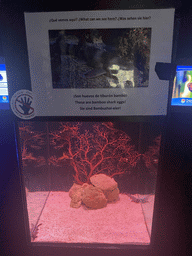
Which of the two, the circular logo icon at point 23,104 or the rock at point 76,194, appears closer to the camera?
the circular logo icon at point 23,104

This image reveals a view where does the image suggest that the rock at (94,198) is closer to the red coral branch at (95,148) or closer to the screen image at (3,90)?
the red coral branch at (95,148)

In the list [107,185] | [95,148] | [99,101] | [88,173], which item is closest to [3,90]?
[99,101]

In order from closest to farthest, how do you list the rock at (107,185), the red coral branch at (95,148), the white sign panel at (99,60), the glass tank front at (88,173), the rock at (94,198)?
the white sign panel at (99,60)
the glass tank front at (88,173)
the red coral branch at (95,148)
the rock at (94,198)
the rock at (107,185)

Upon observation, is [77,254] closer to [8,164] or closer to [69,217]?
[69,217]

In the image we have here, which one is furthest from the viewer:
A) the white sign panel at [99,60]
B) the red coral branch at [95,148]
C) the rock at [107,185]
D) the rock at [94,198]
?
the rock at [107,185]

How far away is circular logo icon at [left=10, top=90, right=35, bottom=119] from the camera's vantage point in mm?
1340

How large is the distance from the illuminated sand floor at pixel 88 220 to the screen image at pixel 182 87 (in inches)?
43.1

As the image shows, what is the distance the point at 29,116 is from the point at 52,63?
0.49 m

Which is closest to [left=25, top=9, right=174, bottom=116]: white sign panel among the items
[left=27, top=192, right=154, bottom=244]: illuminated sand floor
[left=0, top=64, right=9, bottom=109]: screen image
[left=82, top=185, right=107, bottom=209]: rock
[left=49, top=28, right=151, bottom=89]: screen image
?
[left=49, top=28, right=151, bottom=89]: screen image

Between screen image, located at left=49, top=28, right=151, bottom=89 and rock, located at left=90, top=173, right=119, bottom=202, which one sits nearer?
screen image, located at left=49, top=28, right=151, bottom=89

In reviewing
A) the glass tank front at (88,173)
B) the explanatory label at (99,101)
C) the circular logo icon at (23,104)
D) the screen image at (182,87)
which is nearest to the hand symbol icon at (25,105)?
the circular logo icon at (23,104)

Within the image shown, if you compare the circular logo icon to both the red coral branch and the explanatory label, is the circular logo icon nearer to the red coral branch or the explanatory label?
the explanatory label

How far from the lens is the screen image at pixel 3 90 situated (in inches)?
51.8

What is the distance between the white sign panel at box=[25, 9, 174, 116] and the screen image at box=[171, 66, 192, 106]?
0.25 feet
